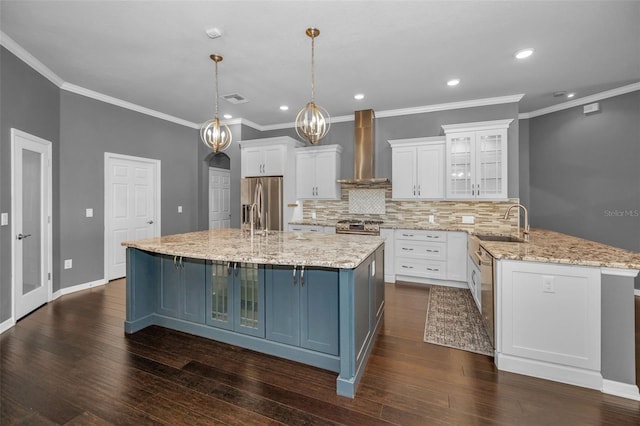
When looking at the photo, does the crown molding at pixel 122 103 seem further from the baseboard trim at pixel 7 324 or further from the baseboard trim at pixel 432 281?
the baseboard trim at pixel 432 281

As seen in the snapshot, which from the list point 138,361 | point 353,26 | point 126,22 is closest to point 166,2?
point 126,22

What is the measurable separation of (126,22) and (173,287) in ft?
8.33

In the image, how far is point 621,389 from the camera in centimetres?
200

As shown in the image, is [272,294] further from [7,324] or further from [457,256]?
[457,256]

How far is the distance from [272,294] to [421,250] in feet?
9.59

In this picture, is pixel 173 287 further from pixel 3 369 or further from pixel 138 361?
pixel 3 369

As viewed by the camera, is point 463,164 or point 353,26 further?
point 463,164

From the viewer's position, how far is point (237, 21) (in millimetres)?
2660

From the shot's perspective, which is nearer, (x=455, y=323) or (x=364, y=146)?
(x=455, y=323)

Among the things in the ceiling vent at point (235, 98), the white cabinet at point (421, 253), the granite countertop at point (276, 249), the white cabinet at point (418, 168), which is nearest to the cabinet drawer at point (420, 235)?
the white cabinet at point (421, 253)

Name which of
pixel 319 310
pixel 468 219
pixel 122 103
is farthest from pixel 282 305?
pixel 122 103

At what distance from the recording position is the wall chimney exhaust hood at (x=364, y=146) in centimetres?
521

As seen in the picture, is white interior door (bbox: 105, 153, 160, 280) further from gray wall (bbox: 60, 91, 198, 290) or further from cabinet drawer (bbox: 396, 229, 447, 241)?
cabinet drawer (bbox: 396, 229, 447, 241)

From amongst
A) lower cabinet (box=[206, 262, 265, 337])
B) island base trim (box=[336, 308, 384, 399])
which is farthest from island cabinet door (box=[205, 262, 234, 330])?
island base trim (box=[336, 308, 384, 399])
